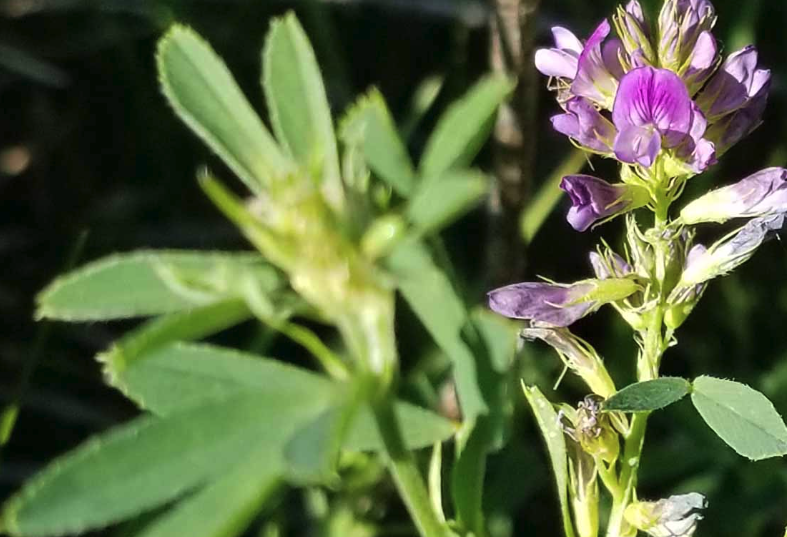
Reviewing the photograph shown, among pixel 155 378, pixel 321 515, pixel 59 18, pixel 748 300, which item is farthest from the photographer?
pixel 59 18

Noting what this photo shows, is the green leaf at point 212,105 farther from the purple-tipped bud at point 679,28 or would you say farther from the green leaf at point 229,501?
the purple-tipped bud at point 679,28

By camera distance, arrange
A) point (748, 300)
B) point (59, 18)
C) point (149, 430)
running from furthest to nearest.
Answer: point (59, 18), point (748, 300), point (149, 430)

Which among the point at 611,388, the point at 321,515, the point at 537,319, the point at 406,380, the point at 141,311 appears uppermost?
the point at 141,311

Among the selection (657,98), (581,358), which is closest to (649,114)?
(657,98)

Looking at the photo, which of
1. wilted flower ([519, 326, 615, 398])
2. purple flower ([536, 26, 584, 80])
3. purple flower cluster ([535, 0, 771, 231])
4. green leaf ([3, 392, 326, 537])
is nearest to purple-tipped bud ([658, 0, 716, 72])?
purple flower cluster ([535, 0, 771, 231])

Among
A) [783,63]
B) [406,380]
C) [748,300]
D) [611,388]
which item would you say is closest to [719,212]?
[611,388]

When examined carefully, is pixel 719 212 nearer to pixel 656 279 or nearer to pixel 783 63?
pixel 656 279

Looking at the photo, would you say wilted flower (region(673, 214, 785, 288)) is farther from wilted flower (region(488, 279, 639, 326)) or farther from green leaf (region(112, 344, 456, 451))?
green leaf (region(112, 344, 456, 451))

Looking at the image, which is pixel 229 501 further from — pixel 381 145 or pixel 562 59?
pixel 562 59
